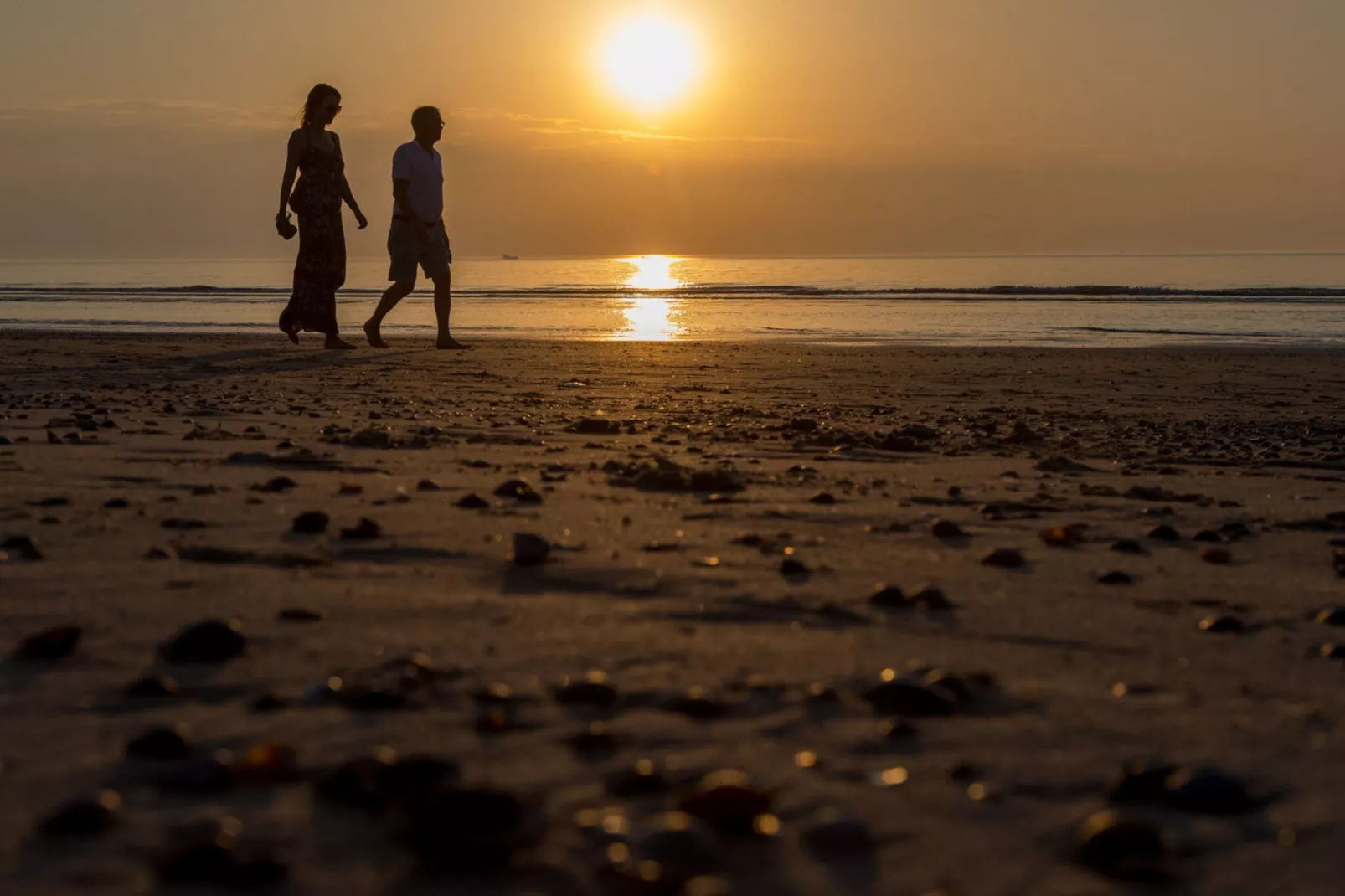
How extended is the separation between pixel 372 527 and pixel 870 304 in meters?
23.9

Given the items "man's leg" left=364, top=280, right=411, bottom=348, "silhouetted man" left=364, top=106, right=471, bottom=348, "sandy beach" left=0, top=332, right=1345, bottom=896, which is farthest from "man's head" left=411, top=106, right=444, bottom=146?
"sandy beach" left=0, top=332, right=1345, bottom=896

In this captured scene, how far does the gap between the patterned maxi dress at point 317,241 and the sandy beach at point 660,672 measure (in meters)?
5.64

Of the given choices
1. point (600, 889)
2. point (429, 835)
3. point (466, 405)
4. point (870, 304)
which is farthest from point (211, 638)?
point (870, 304)

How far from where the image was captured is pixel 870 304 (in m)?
26.5

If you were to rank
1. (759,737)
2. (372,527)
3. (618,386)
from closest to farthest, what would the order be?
(759,737) → (372,527) → (618,386)

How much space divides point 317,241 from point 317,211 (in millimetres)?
248

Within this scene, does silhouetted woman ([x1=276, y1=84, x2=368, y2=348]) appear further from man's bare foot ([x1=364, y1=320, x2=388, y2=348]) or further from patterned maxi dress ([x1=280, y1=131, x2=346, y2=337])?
man's bare foot ([x1=364, y1=320, x2=388, y2=348])

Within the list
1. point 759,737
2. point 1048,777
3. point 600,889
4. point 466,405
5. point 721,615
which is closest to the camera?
point 600,889

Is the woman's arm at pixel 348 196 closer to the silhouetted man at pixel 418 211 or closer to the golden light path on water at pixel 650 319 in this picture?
the silhouetted man at pixel 418 211

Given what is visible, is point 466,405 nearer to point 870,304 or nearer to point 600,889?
point 600,889

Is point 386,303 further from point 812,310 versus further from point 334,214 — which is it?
point 812,310

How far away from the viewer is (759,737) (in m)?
1.83

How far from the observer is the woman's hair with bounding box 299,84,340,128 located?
1005 cm

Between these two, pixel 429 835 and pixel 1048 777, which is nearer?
pixel 429 835
